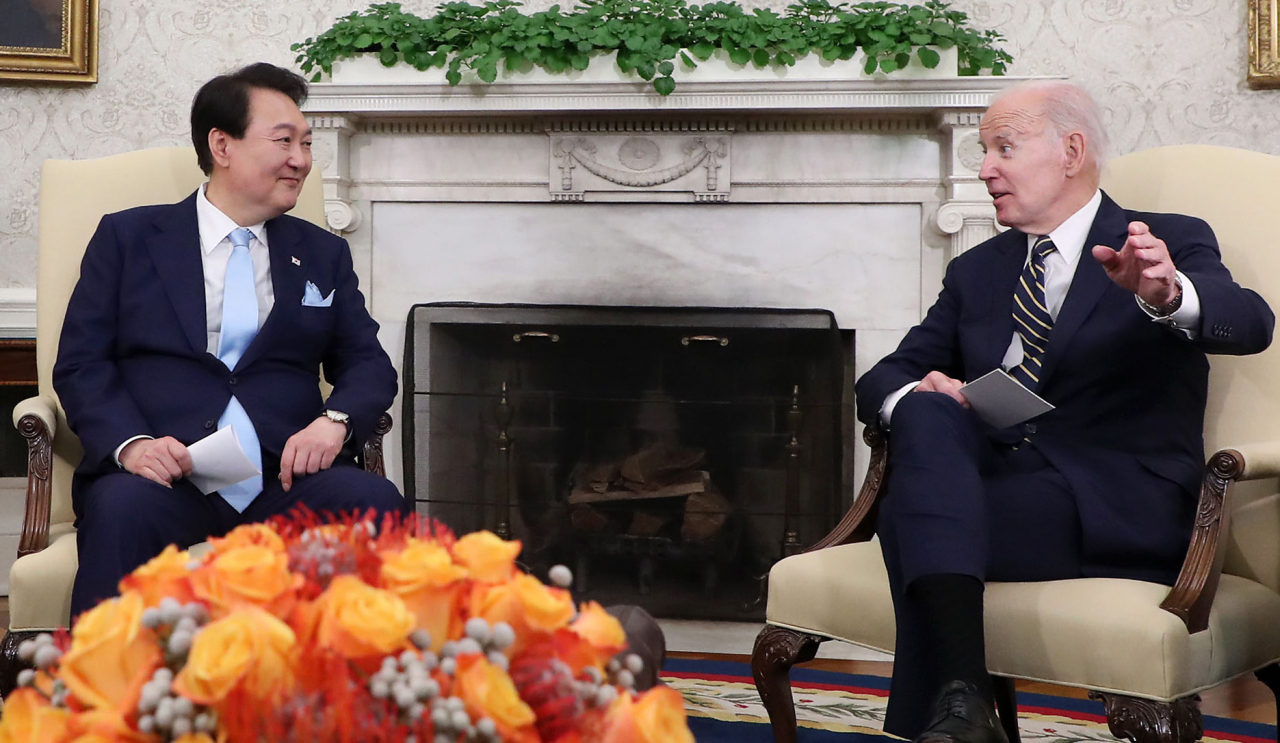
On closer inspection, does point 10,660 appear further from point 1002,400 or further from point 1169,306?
point 1169,306

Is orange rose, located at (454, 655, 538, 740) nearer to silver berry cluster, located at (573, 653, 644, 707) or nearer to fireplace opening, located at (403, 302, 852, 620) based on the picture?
silver berry cluster, located at (573, 653, 644, 707)

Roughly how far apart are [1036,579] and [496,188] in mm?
1966

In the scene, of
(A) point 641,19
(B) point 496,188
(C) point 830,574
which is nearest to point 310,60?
(B) point 496,188

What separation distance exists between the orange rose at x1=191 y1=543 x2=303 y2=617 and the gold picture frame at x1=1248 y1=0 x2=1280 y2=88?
3268 millimetres

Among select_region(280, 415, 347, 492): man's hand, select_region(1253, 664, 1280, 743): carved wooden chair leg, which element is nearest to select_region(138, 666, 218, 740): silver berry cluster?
select_region(280, 415, 347, 492): man's hand

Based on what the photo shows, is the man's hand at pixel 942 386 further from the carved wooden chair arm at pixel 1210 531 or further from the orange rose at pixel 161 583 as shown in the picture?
the orange rose at pixel 161 583

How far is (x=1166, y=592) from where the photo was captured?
5.42ft

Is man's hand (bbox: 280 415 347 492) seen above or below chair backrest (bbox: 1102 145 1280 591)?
below

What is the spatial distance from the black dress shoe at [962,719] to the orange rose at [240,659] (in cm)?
93

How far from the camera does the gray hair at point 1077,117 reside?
81.4 inches

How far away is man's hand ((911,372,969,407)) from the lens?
190 centimetres

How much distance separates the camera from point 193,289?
211cm

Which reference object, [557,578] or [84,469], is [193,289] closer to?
[84,469]

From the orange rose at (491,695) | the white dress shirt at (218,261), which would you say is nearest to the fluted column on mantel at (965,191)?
the white dress shirt at (218,261)
